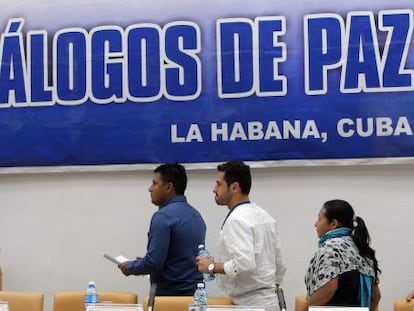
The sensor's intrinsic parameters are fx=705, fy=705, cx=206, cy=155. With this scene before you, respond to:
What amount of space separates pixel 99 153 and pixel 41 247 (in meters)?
0.72

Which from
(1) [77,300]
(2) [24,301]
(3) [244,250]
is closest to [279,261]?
(3) [244,250]

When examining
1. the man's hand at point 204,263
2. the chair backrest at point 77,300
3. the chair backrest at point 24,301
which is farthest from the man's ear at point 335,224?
the chair backrest at point 24,301

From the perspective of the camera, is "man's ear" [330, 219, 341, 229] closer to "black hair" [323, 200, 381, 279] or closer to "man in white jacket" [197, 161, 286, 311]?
"black hair" [323, 200, 381, 279]

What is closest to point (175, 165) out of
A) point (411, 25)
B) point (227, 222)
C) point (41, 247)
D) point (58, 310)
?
point (227, 222)

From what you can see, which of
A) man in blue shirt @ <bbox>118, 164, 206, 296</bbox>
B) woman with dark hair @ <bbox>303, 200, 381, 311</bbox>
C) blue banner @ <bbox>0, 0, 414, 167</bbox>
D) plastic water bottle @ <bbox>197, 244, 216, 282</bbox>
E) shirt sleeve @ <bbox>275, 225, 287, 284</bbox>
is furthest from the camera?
blue banner @ <bbox>0, 0, 414, 167</bbox>

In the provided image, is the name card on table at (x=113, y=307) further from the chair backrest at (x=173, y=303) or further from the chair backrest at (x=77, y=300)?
the chair backrest at (x=77, y=300)

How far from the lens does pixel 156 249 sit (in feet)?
11.2

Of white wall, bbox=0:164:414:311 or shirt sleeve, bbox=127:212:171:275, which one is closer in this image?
shirt sleeve, bbox=127:212:171:275

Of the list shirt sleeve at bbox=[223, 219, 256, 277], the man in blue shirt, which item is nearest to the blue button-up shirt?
the man in blue shirt

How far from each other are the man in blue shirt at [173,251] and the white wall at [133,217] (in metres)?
0.68

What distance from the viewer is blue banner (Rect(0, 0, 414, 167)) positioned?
4066 millimetres

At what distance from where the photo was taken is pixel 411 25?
4.04 metres

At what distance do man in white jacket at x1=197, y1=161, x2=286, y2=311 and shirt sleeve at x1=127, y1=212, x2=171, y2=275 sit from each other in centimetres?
31

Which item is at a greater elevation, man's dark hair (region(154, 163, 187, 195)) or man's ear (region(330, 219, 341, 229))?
man's dark hair (region(154, 163, 187, 195))
